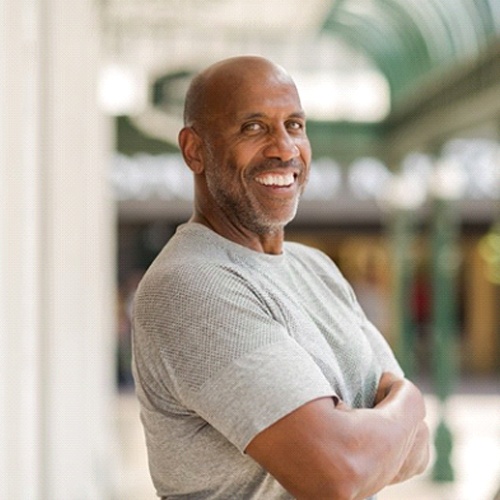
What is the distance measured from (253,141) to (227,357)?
0.40 meters

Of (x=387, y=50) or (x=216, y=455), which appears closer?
(x=216, y=455)

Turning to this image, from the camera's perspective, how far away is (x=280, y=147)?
1983 mm

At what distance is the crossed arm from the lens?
1.75 meters

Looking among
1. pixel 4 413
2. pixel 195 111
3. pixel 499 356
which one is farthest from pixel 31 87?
pixel 499 356

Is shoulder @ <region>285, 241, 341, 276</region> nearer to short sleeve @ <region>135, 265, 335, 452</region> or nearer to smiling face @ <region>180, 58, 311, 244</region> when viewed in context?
smiling face @ <region>180, 58, 311, 244</region>

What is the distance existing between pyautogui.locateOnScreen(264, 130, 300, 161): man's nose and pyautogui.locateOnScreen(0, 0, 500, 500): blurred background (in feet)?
3.10

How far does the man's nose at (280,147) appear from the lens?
78.0 inches

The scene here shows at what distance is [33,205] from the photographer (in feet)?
14.2

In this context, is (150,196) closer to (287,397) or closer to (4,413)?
(4,413)

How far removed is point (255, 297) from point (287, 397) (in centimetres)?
20

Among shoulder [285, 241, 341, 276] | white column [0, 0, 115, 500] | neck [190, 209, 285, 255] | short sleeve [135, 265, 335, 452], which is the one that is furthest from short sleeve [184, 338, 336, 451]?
white column [0, 0, 115, 500]

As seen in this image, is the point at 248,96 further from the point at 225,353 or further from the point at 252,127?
the point at 225,353

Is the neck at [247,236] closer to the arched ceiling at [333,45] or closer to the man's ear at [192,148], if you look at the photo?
the man's ear at [192,148]

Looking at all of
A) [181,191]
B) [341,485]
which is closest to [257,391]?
[341,485]
